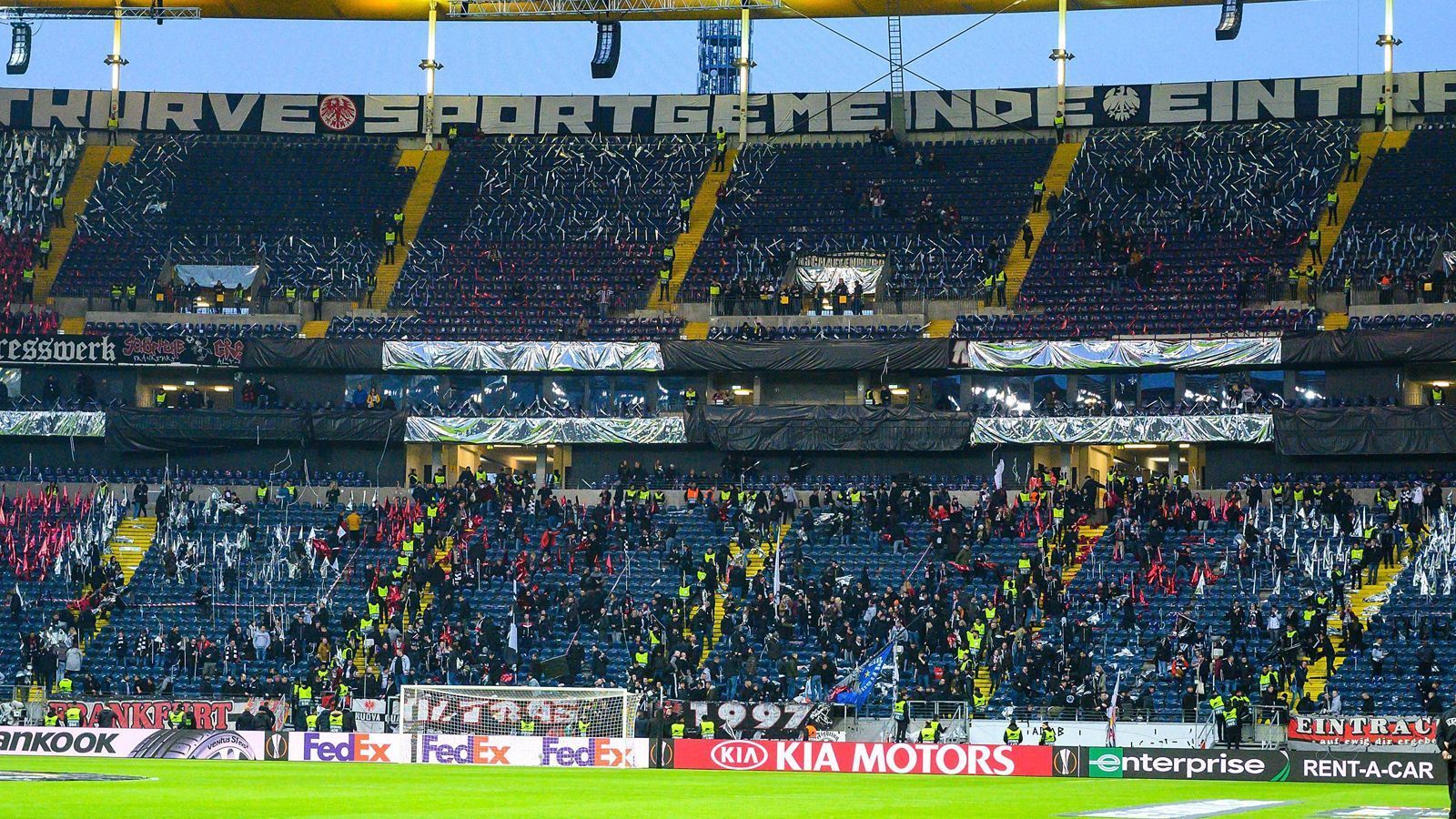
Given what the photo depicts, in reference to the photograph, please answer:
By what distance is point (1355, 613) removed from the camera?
138 feet

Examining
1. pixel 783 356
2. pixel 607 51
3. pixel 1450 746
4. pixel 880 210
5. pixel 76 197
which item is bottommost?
pixel 1450 746

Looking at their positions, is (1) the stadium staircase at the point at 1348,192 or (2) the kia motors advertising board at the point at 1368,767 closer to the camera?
(2) the kia motors advertising board at the point at 1368,767

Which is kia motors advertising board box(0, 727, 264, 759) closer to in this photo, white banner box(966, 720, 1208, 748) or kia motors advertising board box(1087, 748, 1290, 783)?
white banner box(966, 720, 1208, 748)

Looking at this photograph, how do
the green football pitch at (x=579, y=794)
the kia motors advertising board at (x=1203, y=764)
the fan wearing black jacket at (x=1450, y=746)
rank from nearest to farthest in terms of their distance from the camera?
1. the fan wearing black jacket at (x=1450, y=746)
2. the green football pitch at (x=579, y=794)
3. the kia motors advertising board at (x=1203, y=764)

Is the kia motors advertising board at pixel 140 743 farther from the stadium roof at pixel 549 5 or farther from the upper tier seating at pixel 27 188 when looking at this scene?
the stadium roof at pixel 549 5

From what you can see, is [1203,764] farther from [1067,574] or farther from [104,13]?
[104,13]

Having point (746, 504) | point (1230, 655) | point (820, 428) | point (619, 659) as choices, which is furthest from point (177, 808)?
point (820, 428)

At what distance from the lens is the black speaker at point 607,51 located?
63675 millimetres

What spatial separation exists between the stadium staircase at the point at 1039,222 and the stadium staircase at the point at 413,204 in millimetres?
17125

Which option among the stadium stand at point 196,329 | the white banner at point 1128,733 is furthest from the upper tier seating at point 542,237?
the white banner at point 1128,733

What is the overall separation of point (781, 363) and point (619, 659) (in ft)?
48.1

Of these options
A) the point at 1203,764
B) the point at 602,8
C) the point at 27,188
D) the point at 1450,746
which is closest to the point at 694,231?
the point at 602,8

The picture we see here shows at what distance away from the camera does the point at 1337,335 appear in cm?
5106

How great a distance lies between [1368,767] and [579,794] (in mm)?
13532
